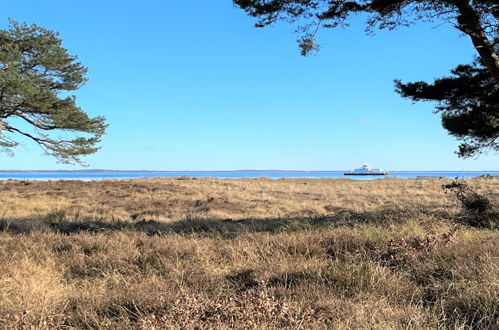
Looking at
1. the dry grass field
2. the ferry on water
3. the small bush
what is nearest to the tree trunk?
the small bush

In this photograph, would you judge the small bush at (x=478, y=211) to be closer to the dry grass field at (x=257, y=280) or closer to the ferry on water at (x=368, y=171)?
the dry grass field at (x=257, y=280)

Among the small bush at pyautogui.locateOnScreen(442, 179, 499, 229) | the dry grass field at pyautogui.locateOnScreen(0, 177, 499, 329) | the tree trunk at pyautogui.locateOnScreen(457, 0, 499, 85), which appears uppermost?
the tree trunk at pyautogui.locateOnScreen(457, 0, 499, 85)

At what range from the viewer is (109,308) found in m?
3.51

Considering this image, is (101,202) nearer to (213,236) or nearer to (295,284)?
(213,236)

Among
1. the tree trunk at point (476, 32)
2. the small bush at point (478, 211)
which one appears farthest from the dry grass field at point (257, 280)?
the tree trunk at point (476, 32)

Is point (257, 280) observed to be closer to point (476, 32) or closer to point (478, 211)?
point (478, 211)

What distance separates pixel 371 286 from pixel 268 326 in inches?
56.4

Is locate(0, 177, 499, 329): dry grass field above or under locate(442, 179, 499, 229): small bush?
under

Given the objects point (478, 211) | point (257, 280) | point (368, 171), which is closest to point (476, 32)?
point (478, 211)

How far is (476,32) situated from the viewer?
7.68m

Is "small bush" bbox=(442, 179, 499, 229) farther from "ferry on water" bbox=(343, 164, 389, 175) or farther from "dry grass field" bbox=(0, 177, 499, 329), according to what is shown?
"ferry on water" bbox=(343, 164, 389, 175)

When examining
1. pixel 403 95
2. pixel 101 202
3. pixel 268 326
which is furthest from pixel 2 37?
pixel 268 326

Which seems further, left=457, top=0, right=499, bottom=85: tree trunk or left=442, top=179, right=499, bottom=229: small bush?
left=442, top=179, right=499, bottom=229: small bush

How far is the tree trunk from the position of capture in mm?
7300
